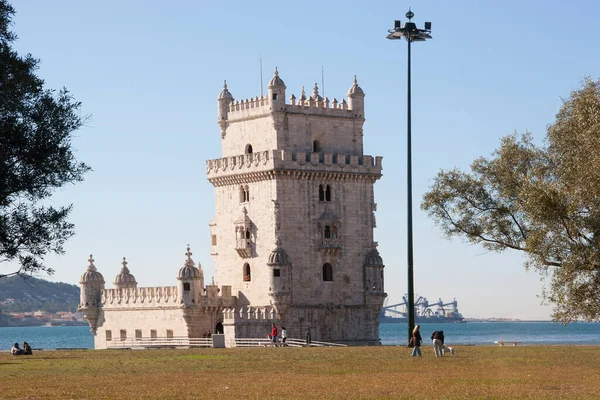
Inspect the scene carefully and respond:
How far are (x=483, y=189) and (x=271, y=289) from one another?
29673mm

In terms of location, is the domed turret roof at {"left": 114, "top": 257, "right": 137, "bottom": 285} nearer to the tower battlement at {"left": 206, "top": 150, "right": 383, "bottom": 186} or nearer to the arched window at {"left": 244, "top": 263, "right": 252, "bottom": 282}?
the tower battlement at {"left": 206, "top": 150, "right": 383, "bottom": 186}

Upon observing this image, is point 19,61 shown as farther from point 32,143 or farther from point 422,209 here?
point 422,209

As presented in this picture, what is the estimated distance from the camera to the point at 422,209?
2736 inches

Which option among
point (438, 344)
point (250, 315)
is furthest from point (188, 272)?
point (438, 344)

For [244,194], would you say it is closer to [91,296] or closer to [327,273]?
[327,273]

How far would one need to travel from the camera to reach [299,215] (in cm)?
9606

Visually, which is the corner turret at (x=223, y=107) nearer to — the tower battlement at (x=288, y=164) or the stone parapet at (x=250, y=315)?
the tower battlement at (x=288, y=164)

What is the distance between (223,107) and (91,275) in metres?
18.1

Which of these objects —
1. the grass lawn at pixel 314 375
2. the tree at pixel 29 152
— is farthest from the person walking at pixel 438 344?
the tree at pixel 29 152

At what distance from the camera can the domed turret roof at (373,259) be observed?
98438 mm

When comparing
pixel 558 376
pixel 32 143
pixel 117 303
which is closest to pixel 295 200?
pixel 117 303

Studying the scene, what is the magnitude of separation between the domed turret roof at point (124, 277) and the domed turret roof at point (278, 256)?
59.3 ft

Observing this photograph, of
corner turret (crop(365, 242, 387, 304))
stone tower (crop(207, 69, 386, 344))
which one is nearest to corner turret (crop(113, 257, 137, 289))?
stone tower (crop(207, 69, 386, 344))

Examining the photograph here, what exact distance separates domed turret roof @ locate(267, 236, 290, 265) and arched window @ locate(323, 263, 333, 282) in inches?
147
